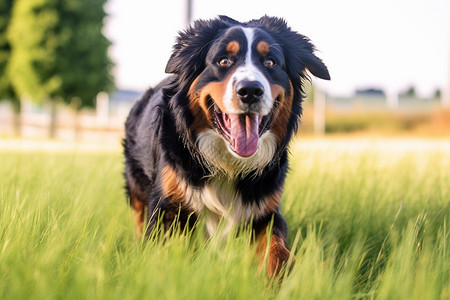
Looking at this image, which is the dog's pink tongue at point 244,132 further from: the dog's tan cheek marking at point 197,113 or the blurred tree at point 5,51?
the blurred tree at point 5,51

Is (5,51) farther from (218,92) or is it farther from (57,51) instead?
(218,92)

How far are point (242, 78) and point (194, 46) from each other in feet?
1.99

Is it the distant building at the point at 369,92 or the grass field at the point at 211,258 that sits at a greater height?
the distant building at the point at 369,92

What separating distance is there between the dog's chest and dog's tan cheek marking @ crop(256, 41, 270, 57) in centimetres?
82

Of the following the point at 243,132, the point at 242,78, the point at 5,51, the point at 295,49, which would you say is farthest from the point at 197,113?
the point at 5,51

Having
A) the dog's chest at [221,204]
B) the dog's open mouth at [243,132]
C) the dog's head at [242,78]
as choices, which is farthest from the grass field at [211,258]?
the dog's head at [242,78]

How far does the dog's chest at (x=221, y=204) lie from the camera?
3.09m

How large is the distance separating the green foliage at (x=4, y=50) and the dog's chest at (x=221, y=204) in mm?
23747

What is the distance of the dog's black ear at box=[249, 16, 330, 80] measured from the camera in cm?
334

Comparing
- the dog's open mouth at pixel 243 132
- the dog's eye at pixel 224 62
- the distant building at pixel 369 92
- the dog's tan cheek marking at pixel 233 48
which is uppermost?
the distant building at pixel 369 92

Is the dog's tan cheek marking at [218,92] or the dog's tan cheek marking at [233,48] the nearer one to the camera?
the dog's tan cheek marking at [218,92]

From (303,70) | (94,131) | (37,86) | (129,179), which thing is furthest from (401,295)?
(94,131)

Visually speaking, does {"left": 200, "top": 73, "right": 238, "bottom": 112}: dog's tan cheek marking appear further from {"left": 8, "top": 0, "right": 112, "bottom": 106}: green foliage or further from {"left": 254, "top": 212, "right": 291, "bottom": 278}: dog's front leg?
{"left": 8, "top": 0, "right": 112, "bottom": 106}: green foliage

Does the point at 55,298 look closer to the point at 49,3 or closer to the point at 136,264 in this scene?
the point at 136,264
